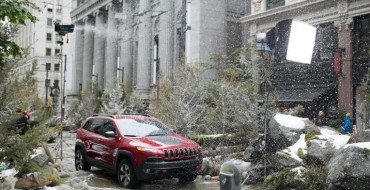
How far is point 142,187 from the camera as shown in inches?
401

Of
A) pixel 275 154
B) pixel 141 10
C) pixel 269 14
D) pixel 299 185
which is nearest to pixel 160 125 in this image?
pixel 275 154

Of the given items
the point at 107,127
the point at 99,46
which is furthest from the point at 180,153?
the point at 99,46

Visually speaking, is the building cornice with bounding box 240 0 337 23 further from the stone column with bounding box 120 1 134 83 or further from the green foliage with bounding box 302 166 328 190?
the stone column with bounding box 120 1 134 83

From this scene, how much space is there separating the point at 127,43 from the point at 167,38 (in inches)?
386

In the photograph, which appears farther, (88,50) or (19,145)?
(88,50)

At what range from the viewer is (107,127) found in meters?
11.5

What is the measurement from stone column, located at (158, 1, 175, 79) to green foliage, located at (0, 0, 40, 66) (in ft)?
97.1

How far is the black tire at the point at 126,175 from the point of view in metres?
9.83

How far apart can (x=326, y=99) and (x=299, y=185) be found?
15.4 metres

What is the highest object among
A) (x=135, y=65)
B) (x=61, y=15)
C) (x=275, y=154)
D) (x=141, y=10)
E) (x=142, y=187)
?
(x=61, y=15)

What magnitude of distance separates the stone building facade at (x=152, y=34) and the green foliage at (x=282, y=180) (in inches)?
626

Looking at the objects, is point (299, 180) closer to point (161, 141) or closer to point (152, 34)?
point (161, 141)

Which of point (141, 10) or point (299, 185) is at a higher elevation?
point (141, 10)

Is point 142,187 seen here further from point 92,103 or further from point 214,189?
point 92,103
